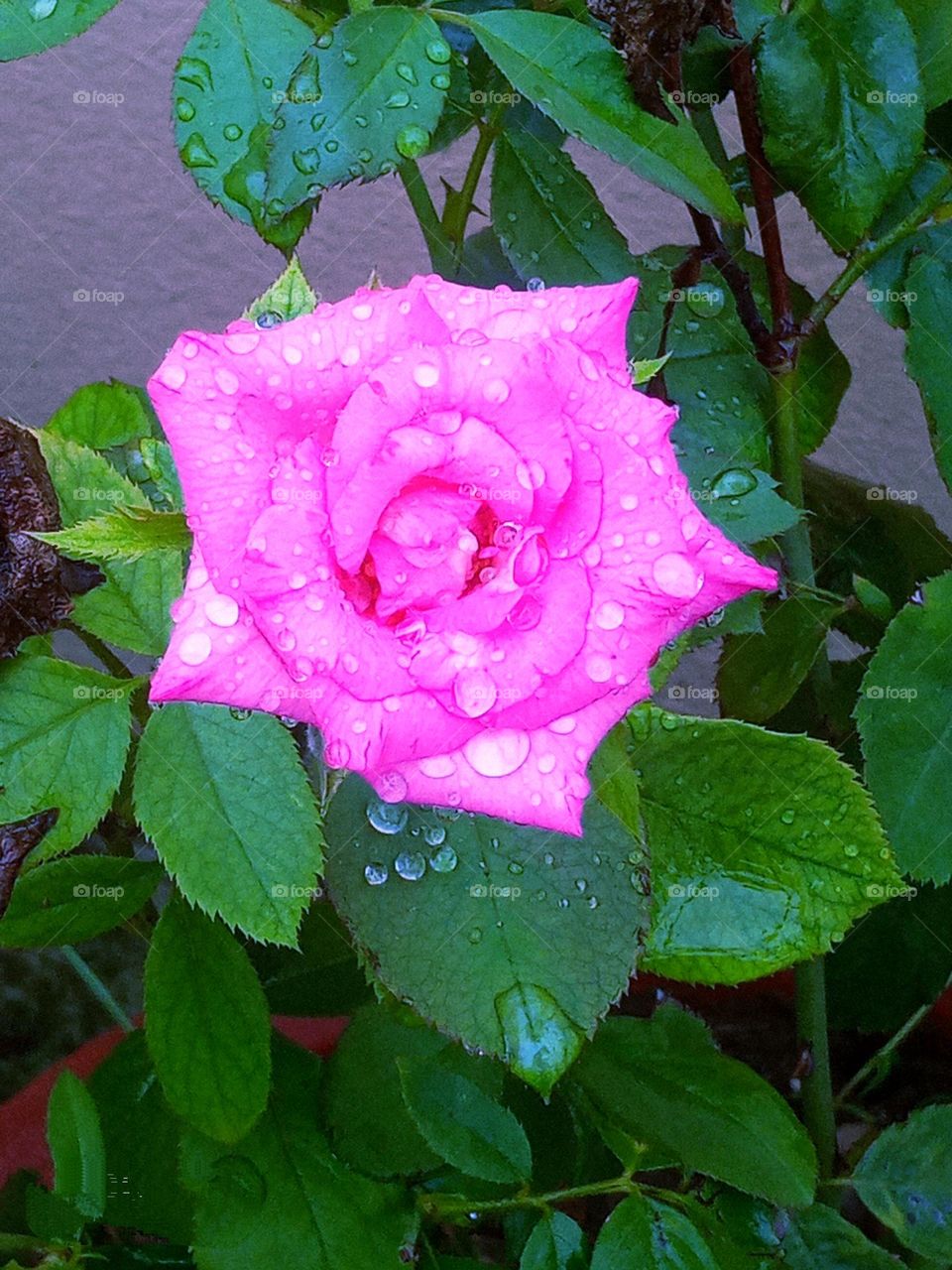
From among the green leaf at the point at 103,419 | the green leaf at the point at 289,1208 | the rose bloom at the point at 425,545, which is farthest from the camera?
the green leaf at the point at 103,419

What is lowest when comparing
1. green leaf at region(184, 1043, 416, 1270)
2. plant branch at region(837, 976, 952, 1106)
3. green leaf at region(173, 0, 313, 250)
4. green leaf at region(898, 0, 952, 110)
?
green leaf at region(184, 1043, 416, 1270)

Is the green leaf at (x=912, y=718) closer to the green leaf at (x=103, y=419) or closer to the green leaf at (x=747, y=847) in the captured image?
the green leaf at (x=747, y=847)

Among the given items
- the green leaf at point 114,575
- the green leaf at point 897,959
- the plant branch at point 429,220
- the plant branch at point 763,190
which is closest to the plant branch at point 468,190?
the plant branch at point 429,220

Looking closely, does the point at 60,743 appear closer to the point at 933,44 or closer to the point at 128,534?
the point at 128,534

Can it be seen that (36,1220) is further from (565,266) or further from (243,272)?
(243,272)

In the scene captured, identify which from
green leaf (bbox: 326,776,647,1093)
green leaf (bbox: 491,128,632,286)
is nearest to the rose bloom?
green leaf (bbox: 326,776,647,1093)

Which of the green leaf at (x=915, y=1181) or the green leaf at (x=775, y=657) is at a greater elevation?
the green leaf at (x=775, y=657)

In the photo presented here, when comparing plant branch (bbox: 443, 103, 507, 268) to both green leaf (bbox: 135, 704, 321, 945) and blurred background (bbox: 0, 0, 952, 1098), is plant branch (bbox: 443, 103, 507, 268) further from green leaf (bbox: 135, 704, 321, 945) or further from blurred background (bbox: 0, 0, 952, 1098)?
blurred background (bbox: 0, 0, 952, 1098)
